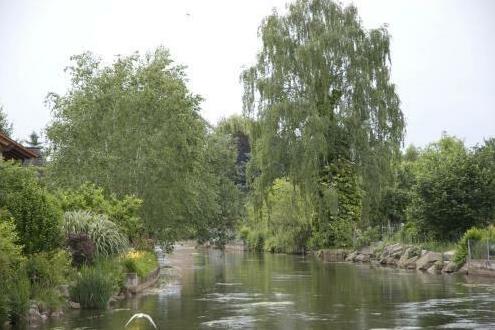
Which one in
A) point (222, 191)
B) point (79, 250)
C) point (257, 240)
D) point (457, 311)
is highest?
point (222, 191)

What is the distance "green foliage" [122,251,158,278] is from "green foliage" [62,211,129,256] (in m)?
0.69

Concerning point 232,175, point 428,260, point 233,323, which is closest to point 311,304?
point 233,323

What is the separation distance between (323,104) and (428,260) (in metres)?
14.3

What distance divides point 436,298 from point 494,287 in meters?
4.08

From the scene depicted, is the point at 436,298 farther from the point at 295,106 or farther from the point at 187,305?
the point at 295,106

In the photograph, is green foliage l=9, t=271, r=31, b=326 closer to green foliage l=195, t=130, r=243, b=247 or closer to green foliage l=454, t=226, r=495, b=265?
green foliage l=454, t=226, r=495, b=265

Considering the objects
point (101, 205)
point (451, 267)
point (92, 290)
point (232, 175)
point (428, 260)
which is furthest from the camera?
point (232, 175)

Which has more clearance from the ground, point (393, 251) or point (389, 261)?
point (393, 251)

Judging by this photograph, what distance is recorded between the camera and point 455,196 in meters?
38.2

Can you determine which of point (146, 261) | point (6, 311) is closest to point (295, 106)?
point (146, 261)

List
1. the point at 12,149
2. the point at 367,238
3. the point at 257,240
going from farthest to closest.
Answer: the point at 257,240
the point at 367,238
the point at 12,149

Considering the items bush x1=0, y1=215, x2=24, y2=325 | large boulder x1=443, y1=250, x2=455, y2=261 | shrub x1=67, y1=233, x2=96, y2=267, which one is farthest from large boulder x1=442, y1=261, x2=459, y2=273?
bush x1=0, y1=215, x2=24, y2=325

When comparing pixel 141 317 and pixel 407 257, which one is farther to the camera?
pixel 407 257

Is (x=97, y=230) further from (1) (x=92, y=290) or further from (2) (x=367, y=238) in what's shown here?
(2) (x=367, y=238)
